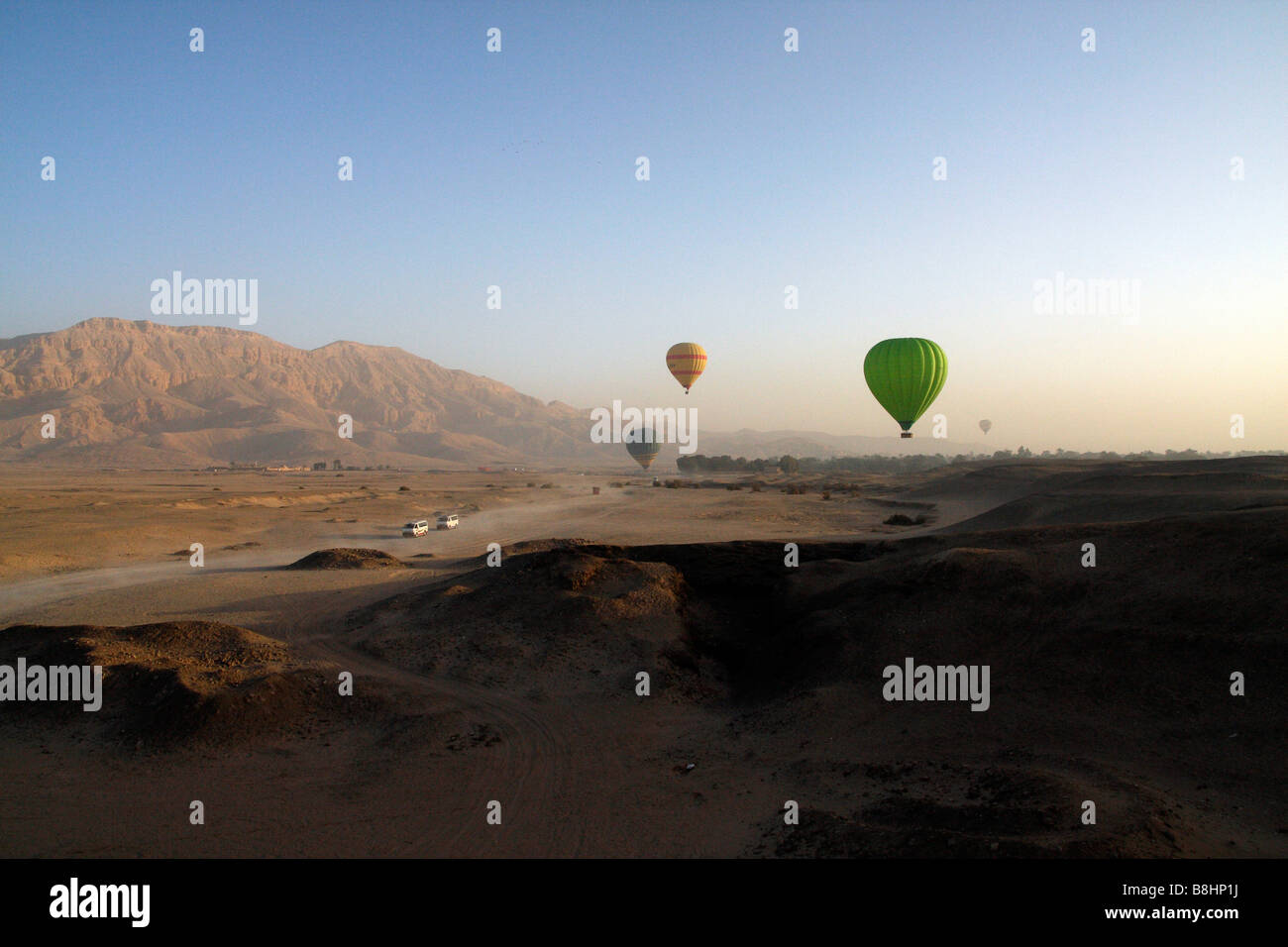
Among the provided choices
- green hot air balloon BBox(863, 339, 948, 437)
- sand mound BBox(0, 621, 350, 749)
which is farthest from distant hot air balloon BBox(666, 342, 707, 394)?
sand mound BBox(0, 621, 350, 749)

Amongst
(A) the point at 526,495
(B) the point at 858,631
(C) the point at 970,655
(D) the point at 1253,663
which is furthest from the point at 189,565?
(A) the point at 526,495

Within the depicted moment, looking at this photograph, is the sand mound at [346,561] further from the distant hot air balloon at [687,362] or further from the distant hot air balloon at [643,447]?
the distant hot air balloon at [643,447]

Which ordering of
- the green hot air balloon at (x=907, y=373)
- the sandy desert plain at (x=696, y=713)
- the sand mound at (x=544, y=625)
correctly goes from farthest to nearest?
the green hot air balloon at (x=907, y=373)
the sand mound at (x=544, y=625)
the sandy desert plain at (x=696, y=713)
